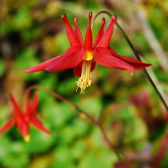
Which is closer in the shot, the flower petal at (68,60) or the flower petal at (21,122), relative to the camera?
the flower petal at (68,60)

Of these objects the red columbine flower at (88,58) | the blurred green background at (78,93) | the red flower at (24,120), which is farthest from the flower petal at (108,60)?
the blurred green background at (78,93)

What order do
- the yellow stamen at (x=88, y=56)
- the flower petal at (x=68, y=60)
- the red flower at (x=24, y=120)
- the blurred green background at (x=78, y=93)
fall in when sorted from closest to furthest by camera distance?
1. the flower petal at (x=68, y=60)
2. the yellow stamen at (x=88, y=56)
3. the red flower at (x=24, y=120)
4. the blurred green background at (x=78, y=93)

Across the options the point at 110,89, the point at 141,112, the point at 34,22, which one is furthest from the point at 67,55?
the point at 34,22

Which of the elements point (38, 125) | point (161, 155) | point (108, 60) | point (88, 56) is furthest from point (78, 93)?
point (108, 60)

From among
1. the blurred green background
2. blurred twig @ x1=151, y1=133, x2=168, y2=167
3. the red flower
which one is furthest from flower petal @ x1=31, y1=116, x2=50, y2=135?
blurred twig @ x1=151, y1=133, x2=168, y2=167

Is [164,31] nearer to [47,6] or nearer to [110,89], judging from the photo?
[110,89]

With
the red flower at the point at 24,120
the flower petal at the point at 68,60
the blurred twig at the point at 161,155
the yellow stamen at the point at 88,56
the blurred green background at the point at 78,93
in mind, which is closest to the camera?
the flower petal at the point at 68,60

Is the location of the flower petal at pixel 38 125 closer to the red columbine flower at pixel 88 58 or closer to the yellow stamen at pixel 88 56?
the red columbine flower at pixel 88 58

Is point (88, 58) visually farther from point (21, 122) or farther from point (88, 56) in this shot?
point (21, 122)
